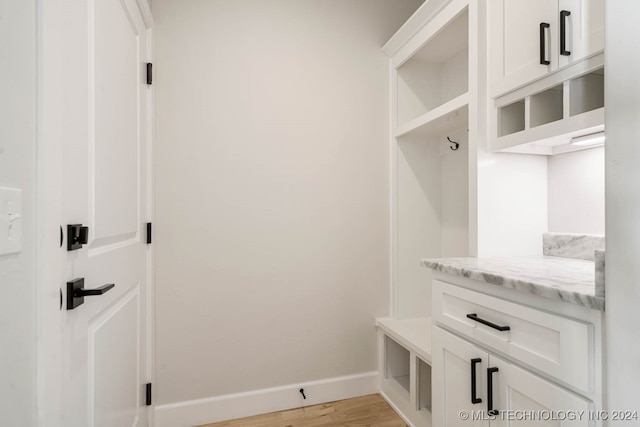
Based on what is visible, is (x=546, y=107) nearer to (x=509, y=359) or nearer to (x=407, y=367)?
(x=509, y=359)

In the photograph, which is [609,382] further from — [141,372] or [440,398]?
[141,372]

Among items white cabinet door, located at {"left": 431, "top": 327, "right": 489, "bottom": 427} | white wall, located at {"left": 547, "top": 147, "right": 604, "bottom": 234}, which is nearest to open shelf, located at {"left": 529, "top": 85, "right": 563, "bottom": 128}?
white wall, located at {"left": 547, "top": 147, "right": 604, "bottom": 234}

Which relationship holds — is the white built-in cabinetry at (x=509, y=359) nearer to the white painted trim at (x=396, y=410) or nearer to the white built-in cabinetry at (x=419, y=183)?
the white painted trim at (x=396, y=410)

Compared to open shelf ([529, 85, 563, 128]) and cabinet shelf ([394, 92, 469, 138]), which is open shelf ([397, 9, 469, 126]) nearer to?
cabinet shelf ([394, 92, 469, 138])

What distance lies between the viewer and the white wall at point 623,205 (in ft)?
1.98

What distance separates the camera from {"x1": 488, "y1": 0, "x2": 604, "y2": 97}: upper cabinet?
1032 millimetres

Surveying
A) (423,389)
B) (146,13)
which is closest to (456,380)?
(423,389)

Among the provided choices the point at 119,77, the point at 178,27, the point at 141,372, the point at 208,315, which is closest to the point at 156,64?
the point at 178,27

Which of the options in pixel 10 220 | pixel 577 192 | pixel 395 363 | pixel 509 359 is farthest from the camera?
pixel 395 363

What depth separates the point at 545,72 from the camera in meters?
1.15

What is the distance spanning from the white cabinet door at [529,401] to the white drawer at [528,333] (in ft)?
0.12

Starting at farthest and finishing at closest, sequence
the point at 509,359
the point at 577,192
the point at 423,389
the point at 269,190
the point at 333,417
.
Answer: the point at 269,190 → the point at 333,417 → the point at 423,389 → the point at 577,192 → the point at 509,359

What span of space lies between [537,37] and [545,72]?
139mm

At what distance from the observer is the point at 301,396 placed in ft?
6.50
